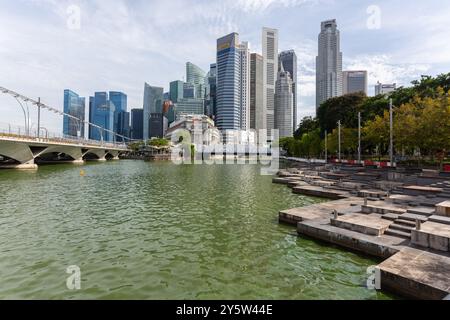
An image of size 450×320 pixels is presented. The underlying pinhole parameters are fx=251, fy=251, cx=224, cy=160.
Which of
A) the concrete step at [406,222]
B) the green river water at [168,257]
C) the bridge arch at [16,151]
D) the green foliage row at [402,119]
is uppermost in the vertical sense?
the green foliage row at [402,119]

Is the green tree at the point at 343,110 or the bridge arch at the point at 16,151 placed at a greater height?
the green tree at the point at 343,110

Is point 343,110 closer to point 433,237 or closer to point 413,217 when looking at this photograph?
point 413,217

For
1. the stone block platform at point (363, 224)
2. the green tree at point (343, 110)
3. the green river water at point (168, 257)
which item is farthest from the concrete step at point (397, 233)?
the green tree at point (343, 110)

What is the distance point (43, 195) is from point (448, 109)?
37803 mm

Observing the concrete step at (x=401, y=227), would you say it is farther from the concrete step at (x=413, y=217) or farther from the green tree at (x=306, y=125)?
the green tree at (x=306, y=125)

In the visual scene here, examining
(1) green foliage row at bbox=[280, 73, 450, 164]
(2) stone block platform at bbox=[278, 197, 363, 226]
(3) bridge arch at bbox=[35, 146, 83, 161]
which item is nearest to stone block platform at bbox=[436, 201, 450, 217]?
(2) stone block platform at bbox=[278, 197, 363, 226]

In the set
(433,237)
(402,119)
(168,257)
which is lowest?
(168,257)

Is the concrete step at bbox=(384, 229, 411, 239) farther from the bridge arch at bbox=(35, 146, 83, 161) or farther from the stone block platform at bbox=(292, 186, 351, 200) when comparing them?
the bridge arch at bbox=(35, 146, 83, 161)

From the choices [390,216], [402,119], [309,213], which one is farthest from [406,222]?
[402,119]

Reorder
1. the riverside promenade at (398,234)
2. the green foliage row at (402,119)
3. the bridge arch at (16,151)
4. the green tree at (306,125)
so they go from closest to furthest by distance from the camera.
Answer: the riverside promenade at (398,234), the green foliage row at (402,119), the bridge arch at (16,151), the green tree at (306,125)

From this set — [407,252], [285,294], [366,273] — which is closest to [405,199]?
[407,252]

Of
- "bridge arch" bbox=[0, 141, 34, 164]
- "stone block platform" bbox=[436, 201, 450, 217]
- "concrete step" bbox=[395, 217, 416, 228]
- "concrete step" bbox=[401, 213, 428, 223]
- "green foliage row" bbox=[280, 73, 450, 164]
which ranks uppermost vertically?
"green foliage row" bbox=[280, 73, 450, 164]

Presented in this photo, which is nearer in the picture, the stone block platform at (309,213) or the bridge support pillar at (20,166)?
the stone block platform at (309,213)

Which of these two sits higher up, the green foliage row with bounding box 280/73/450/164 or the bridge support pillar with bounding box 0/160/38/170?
the green foliage row with bounding box 280/73/450/164
